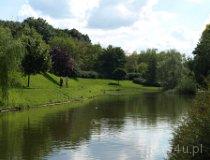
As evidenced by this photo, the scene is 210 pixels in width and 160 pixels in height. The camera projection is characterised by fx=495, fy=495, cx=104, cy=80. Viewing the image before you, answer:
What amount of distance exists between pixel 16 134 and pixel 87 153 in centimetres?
1011

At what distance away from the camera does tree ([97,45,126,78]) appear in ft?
460

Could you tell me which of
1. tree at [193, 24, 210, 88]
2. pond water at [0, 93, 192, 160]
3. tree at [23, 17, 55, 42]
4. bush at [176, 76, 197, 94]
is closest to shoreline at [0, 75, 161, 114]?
pond water at [0, 93, 192, 160]

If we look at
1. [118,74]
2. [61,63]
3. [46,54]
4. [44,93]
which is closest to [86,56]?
[118,74]

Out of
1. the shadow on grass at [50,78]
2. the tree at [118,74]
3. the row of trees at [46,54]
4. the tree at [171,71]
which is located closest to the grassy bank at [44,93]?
the shadow on grass at [50,78]

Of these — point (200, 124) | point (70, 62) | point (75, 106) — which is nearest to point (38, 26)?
point (70, 62)

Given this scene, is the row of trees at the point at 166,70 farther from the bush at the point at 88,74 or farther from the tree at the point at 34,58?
the tree at the point at 34,58

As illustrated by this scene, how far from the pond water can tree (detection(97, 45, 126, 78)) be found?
247 feet

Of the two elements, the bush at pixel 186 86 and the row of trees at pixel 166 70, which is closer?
the bush at pixel 186 86

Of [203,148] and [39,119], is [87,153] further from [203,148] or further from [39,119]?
[39,119]

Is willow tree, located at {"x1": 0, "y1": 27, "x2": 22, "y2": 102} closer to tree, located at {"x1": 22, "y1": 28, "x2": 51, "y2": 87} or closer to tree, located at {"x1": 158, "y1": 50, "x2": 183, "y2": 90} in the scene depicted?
tree, located at {"x1": 22, "y1": 28, "x2": 51, "y2": 87}

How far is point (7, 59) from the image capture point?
5412 cm

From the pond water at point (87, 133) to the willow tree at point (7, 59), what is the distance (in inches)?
125

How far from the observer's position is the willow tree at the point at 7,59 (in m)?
53.8

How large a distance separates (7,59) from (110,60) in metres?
87.9
